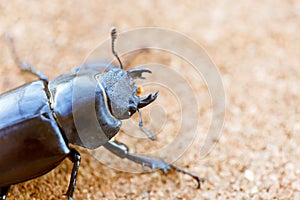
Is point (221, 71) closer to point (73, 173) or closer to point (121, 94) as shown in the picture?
point (121, 94)

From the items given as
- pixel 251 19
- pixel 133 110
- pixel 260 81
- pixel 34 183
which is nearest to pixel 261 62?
pixel 260 81

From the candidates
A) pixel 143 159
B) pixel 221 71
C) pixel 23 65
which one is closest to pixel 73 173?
pixel 143 159

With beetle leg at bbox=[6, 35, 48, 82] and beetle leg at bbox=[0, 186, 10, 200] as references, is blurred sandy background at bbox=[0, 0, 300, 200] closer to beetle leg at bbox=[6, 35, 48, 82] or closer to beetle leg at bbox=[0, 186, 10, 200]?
beetle leg at bbox=[6, 35, 48, 82]

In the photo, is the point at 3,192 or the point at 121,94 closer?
the point at 3,192

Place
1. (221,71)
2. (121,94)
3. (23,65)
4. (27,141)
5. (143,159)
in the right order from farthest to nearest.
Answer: (221,71) → (23,65) → (143,159) → (121,94) → (27,141)

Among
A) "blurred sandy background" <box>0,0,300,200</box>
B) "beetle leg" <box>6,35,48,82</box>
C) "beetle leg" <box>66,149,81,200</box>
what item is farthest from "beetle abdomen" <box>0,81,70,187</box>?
"beetle leg" <box>6,35,48,82</box>

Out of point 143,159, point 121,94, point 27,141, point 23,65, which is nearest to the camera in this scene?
point 27,141
